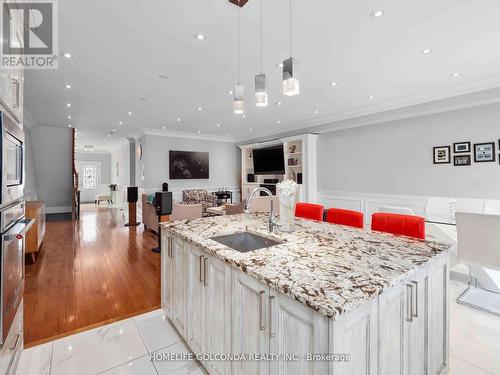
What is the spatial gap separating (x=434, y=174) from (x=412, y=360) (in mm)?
4228

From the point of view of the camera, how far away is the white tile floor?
5.67ft

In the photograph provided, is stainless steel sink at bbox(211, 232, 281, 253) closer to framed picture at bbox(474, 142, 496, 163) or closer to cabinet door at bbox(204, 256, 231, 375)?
cabinet door at bbox(204, 256, 231, 375)

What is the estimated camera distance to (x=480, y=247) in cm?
251

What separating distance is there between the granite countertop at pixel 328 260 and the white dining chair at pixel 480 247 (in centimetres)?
151

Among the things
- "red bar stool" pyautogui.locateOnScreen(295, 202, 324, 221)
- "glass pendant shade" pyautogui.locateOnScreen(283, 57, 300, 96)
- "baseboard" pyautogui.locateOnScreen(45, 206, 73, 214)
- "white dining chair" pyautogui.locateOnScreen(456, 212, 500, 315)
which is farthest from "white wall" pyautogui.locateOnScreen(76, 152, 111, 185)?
"white dining chair" pyautogui.locateOnScreen(456, 212, 500, 315)

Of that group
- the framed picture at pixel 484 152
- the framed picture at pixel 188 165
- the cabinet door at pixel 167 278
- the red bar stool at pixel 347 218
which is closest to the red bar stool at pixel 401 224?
the red bar stool at pixel 347 218

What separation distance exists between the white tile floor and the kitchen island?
30cm

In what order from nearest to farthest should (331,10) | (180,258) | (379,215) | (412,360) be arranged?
1. (412,360)
2. (180,258)
3. (331,10)
4. (379,215)

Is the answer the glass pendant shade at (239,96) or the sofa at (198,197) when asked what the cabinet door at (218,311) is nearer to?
the glass pendant shade at (239,96)

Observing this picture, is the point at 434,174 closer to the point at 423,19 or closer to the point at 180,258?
the point at 423,19

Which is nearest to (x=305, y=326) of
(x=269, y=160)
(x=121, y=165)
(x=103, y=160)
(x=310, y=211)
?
(x=310, y=211)

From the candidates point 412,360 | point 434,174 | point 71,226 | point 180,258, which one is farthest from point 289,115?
point 71,226

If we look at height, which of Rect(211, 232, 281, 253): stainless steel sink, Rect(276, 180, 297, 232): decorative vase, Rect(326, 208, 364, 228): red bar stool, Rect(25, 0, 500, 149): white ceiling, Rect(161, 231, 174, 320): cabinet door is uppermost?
Rect(25, 0, 500, 149): white ceiling

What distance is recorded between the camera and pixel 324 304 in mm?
855
